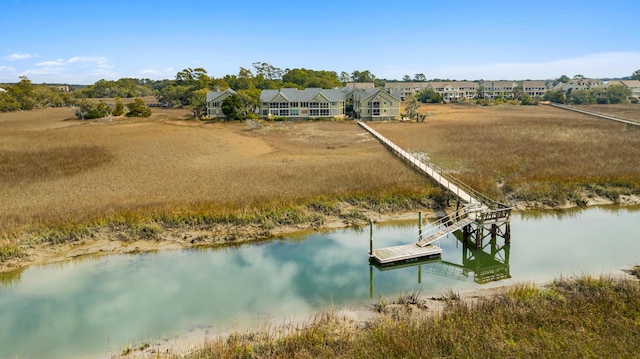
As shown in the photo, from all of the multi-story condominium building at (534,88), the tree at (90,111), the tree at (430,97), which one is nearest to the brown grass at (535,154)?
the tree at (90,111)

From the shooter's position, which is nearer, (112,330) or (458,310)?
(458,310)

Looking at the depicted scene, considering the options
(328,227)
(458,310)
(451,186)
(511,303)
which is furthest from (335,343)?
(451,186)

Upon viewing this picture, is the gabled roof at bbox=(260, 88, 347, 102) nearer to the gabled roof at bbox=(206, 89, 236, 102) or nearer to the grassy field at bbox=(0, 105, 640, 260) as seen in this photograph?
the gabled roof at bbox=(206, 89, 236, 102)

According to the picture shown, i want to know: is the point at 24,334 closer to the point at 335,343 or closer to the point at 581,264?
the point at 335,343

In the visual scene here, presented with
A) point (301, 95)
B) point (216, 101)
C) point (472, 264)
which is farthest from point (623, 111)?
point (472, 264)

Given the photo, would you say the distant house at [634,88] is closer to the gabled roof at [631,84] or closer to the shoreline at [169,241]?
the gabled roof at [631,84]

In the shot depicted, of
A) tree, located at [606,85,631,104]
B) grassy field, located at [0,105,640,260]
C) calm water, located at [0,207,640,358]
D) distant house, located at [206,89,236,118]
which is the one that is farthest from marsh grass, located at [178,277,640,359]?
tree, located at [606,85,631,104]
